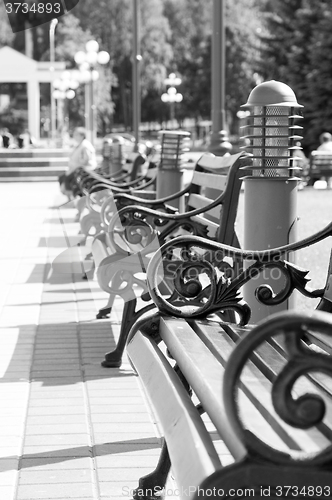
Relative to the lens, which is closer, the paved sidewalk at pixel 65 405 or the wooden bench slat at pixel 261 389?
the wooden bench slat at pixel 261 389

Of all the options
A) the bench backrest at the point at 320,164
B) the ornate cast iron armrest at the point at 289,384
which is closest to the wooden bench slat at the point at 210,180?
the ornate cast iron armrest at the point at 289,384

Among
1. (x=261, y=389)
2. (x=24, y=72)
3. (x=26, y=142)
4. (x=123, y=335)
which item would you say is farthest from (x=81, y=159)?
(x=24, y=72)

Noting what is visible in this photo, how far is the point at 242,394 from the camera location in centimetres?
206

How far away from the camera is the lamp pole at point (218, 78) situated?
7.79 metres

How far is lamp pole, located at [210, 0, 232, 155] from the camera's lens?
7.79 m

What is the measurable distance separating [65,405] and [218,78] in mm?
4933

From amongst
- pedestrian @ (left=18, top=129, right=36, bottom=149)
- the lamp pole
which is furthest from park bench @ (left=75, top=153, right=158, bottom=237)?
pedestrian @ (left=18, top=129, right=36, bottom=149)

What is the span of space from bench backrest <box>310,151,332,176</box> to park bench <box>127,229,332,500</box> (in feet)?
61.7

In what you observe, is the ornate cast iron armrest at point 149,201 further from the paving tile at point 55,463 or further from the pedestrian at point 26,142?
the pedestrian at point 26,142

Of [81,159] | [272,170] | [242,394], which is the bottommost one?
[242,394]

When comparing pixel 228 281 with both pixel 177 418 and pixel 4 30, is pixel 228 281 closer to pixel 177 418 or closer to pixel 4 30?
pixel 177 418

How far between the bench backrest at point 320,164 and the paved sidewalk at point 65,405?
50.2 feet

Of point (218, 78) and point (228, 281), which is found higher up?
point (218, 78)

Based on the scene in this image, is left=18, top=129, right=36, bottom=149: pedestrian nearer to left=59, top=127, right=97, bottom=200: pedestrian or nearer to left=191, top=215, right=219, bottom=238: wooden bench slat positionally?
left=59, top=127, right=97, bottom=200: pedestrian
